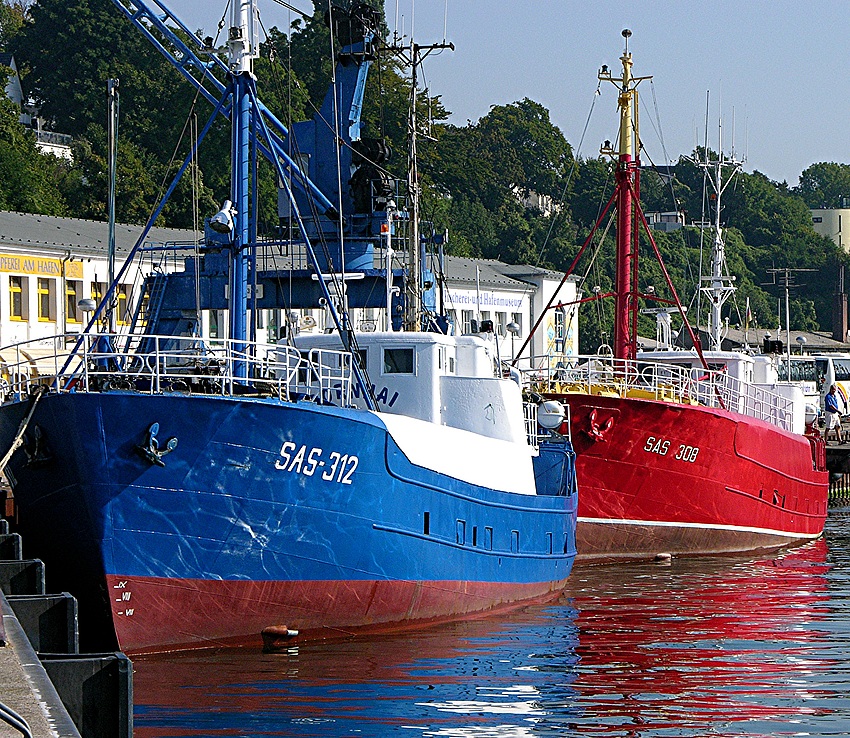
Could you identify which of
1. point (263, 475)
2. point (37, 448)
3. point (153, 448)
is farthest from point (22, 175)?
point (153, 448)

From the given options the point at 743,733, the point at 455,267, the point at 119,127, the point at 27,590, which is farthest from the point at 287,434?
the point at 119,127

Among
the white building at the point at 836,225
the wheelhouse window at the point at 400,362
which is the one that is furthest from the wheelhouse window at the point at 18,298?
the white building at the point at 836,225

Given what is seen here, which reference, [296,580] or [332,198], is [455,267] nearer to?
[332,198]

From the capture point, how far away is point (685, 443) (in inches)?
1105

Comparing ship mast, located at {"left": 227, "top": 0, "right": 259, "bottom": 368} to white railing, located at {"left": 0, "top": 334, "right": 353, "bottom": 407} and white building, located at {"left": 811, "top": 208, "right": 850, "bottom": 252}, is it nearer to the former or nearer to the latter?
white railing, located at {"left": 0, "top": 334, "right": 353, "bottom": 407}

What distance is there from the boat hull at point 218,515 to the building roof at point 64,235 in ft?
79.7

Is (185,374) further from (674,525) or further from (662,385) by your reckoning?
(674,525)

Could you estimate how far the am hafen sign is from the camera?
5691cm

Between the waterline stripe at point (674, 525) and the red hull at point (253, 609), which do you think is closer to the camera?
the red hull at point (253, 609)

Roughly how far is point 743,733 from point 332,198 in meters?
14.8

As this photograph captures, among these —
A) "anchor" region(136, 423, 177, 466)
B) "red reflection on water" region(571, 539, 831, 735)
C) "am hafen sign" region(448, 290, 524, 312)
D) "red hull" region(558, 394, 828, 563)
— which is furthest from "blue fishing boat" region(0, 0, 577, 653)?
"am hafen sign" region(448, 290, 524, 312)

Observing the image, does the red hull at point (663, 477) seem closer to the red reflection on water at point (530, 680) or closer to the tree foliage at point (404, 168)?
the red reflection on water at point (530, 680)

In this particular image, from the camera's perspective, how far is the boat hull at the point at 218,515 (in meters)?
16.2

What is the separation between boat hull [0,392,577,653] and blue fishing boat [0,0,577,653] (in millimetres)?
22
